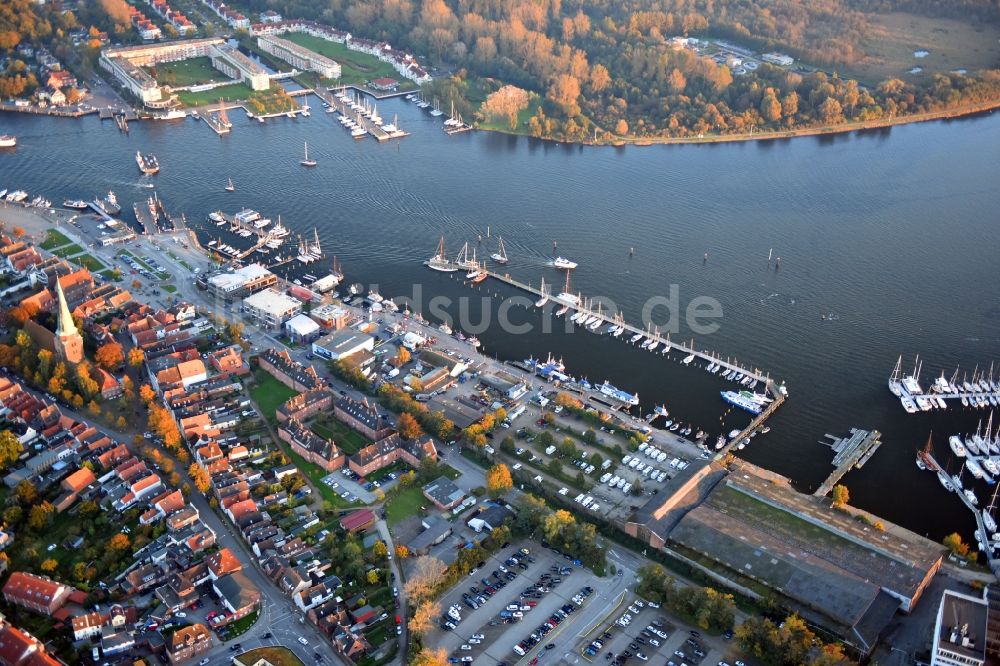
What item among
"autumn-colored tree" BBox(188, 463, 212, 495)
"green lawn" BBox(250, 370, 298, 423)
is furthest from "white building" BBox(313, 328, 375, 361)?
"autumn-colored tree" BBox(188, 463, 212, 495)

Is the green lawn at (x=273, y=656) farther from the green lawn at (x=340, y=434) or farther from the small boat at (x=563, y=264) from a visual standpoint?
the small boat at (x=563, y=264)

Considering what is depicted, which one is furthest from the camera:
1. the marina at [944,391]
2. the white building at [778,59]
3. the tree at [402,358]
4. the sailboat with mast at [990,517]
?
the white building at [778,59]

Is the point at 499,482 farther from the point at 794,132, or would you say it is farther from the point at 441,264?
the point at 794,132

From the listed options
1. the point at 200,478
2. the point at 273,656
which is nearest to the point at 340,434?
the point at 200,478

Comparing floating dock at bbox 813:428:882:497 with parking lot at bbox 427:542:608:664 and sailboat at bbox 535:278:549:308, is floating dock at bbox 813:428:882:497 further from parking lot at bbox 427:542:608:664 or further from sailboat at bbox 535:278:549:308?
sailboat at bbox 535:278:549:308

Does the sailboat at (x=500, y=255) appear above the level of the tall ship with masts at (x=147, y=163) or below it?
below

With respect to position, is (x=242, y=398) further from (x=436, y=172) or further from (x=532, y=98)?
(x=532, y=98)

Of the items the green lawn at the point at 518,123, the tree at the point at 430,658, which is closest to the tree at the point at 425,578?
the tree at the point at 430,658
